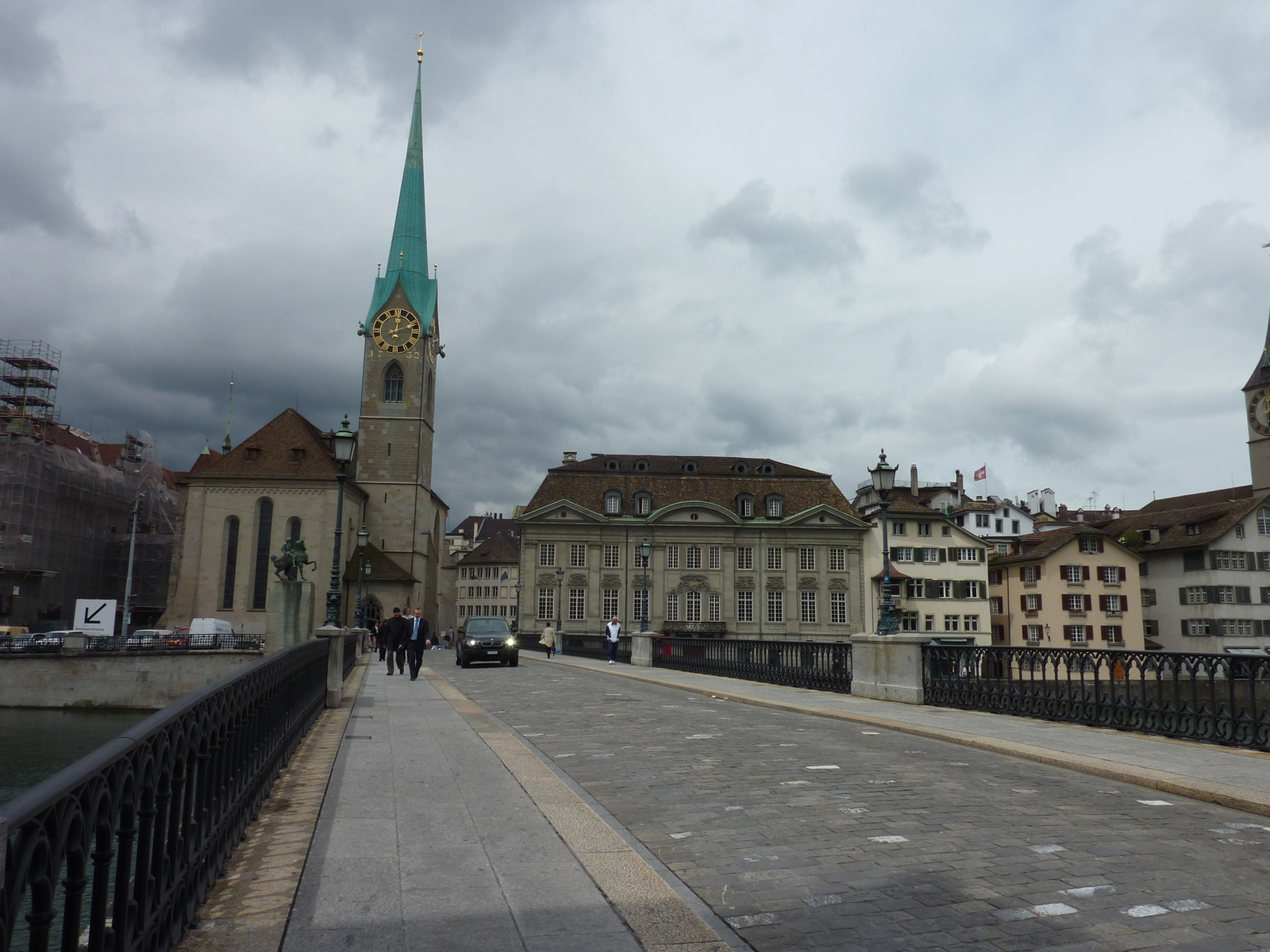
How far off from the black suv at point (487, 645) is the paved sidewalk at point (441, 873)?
23.1 metres

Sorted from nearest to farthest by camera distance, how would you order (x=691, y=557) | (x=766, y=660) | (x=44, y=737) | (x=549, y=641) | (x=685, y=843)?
(x=685, y=843)
(x=766, y=660)
(x=44, y=737)
(x=549, y=641)
(x=691, y=557)

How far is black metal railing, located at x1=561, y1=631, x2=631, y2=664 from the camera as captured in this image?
128 feet

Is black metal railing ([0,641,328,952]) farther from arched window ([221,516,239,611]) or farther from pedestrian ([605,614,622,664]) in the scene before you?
arched window ([221,516,239,611])

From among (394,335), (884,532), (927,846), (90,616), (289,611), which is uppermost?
(394,335)

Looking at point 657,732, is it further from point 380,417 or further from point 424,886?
point 380,417

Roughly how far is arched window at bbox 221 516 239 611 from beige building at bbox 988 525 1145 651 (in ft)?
186

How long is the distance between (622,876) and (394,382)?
73.7m

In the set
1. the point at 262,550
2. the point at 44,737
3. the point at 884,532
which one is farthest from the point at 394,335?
the point at 884,532

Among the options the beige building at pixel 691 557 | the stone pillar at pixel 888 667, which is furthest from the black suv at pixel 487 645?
the beige building at pixel 691 557

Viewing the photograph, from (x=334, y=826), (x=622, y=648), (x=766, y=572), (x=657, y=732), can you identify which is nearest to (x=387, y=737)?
(x=657, y=732)

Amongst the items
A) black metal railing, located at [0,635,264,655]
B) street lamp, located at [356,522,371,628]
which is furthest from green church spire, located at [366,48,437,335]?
black metal railing, located at [0,635,264,655]

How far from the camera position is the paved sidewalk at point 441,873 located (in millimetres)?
4113

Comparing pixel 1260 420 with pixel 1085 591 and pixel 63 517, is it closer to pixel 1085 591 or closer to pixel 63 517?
pixel 1085 591

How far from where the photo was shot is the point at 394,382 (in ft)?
248
